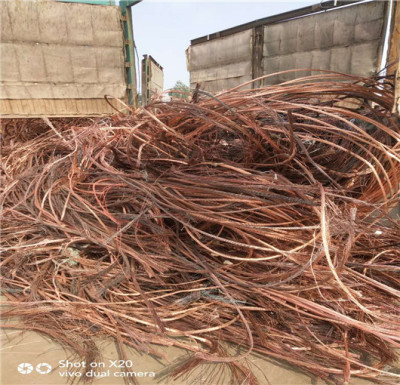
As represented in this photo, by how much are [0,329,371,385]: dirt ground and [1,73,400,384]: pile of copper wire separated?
0.13 ft

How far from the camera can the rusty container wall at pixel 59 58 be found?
3.29 metres

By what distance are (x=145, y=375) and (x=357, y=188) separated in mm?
1705

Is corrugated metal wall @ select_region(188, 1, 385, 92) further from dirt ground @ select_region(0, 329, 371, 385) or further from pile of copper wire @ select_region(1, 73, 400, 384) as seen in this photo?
dirt ground @ select_region(0, 329, 371, 385)

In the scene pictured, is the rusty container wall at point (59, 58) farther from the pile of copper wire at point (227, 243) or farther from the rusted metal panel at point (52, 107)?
the pile of copper wire at point (227, 243)

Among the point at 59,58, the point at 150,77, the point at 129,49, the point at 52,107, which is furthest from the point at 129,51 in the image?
the point at 150,77

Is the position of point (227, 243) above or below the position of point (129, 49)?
below

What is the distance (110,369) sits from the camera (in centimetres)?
110

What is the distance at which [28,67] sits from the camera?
3430 mm

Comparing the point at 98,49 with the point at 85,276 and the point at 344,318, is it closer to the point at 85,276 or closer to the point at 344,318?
the point at 85,276

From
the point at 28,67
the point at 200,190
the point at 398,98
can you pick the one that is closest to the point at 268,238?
the point at 200,190

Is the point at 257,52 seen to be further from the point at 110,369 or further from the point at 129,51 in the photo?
the point at 110,369

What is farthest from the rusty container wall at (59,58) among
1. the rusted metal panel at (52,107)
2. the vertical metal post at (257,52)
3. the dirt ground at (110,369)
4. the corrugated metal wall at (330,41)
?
the dirt ground at (110,369)

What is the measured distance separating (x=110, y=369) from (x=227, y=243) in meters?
0.83

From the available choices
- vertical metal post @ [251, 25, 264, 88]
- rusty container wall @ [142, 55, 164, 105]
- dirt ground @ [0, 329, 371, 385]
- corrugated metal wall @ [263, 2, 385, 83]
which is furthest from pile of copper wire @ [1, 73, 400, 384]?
rusty container wall @ [142, 55, 164, 105]
